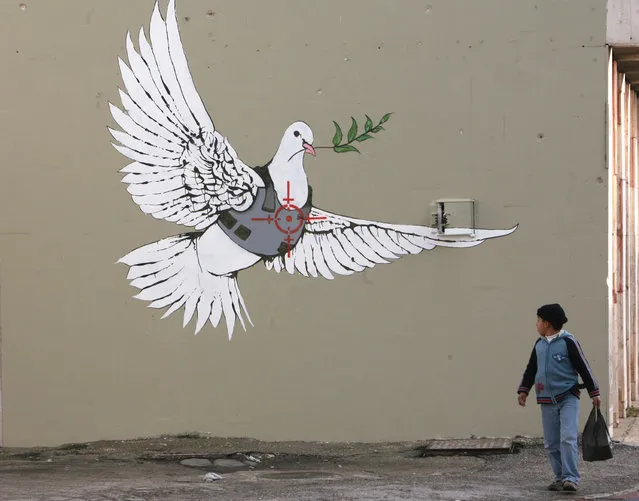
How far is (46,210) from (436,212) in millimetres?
3702

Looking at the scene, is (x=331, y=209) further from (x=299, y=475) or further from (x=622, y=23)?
(x=622, y=23)

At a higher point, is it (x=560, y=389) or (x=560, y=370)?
(x=560, y=370)

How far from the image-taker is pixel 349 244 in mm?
11242

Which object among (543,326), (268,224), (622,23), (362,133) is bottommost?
→ (543,326)

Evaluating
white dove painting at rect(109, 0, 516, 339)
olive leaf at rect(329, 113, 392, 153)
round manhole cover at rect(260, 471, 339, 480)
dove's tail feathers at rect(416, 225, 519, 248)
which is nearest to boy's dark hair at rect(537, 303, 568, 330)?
dove's tail feathers at rect(416, 225, 519, 248)

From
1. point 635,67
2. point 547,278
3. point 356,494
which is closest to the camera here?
point 356,494

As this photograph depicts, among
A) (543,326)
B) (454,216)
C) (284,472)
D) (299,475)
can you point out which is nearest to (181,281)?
(284,472)

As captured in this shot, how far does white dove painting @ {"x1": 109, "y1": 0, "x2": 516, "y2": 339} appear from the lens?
1128 cm

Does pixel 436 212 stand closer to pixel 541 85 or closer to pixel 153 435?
pixel 541 85

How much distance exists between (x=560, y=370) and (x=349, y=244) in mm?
2854

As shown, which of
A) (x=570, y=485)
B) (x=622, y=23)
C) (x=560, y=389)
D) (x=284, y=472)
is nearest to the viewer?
(x=570, y=485)

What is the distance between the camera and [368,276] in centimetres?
1124

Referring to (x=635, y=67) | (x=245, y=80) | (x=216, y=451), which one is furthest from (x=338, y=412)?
(x=635, y=67)

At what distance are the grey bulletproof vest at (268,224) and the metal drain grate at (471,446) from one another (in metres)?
2.26
